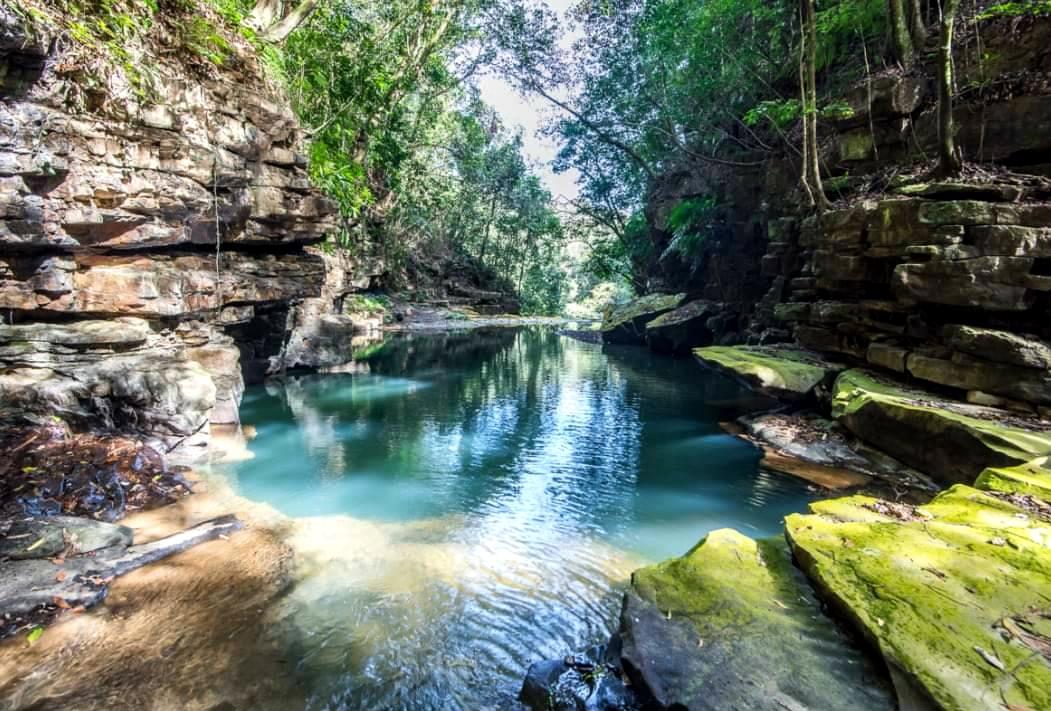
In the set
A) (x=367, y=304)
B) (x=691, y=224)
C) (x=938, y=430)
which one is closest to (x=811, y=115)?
(x=938, y=430)

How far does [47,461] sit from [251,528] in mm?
2438

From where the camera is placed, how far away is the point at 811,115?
393 inches

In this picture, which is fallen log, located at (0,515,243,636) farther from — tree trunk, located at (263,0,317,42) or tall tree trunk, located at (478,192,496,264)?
tall tree trunk, located at (478,192,496,264)

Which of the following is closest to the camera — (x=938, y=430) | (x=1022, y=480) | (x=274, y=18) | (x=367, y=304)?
(x=1022, y=480)

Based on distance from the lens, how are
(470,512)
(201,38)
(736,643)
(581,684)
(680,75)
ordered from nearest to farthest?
(736,643), (581,684), (470,512), (201,38), (680,75)

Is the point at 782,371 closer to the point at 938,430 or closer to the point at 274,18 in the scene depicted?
the point at 938,430

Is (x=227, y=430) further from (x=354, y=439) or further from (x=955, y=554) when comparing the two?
(x=955, y=554)

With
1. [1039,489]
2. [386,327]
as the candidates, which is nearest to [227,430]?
[1039,489]

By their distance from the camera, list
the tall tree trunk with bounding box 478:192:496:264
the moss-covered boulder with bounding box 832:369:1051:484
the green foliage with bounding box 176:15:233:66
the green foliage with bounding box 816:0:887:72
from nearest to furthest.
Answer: the moss-covered boulder with bounding box 832:369:1051:484, the green foliage with bounding box 176:15:233:66, the green foliage with bounding box 816:0:887:72, the tall tree trunk with bounding box 478:192:496:264

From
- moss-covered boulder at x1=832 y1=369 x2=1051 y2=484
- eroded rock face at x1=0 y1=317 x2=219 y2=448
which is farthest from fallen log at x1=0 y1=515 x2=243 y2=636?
moss-covered boulder at x1=832 y1=369 x2=1051 y2=484

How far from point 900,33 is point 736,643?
41.6ft

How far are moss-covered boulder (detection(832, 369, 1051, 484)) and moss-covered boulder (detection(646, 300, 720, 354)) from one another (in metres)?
11.7

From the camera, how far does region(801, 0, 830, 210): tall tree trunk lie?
970 cm

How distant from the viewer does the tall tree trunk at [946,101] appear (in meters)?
7.05
